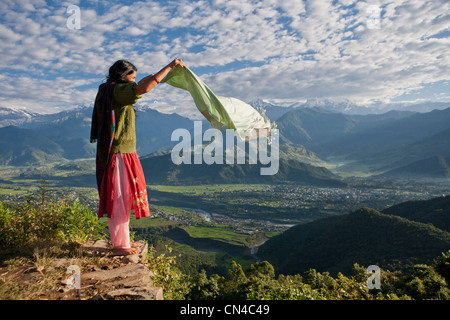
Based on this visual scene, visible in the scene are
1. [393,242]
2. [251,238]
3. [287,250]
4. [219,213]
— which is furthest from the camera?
[219,213]

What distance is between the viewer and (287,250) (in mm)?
56594

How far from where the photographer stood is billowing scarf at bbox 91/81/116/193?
432 centimetres

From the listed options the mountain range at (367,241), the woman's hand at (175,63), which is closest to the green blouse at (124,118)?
the woman's hand at (175,63)

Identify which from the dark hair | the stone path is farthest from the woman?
Result: the stone path

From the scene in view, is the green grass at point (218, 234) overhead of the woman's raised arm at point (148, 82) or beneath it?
beneath

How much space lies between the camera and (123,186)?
4586mm

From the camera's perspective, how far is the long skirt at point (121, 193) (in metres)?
4.47

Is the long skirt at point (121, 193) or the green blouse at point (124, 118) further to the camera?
the long skirt at point (121, 193)

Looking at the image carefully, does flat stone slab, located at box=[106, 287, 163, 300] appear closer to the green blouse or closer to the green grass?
the green blouse

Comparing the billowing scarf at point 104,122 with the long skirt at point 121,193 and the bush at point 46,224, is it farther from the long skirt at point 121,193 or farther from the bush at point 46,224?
the bush at point 46,224

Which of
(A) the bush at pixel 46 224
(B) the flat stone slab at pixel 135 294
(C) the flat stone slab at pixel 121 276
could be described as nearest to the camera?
(B) the flat stone slab at pixel 135 294
